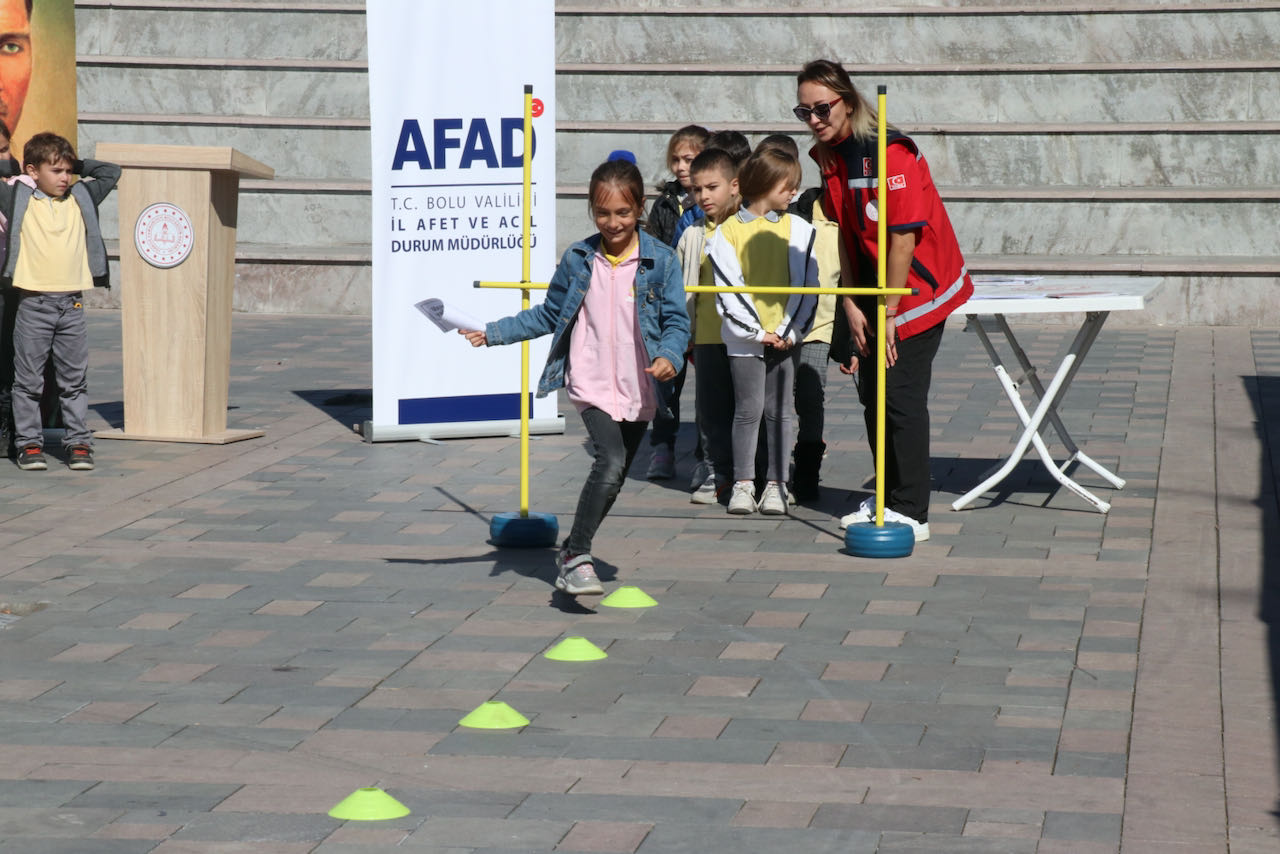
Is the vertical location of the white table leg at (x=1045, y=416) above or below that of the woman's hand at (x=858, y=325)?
below

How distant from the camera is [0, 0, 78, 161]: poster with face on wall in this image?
9.75m

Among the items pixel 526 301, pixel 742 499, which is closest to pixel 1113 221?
pixel 742 499

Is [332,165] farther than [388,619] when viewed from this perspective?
Yes

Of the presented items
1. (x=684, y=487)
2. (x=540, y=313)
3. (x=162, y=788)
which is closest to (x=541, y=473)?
(x=684, y=487)

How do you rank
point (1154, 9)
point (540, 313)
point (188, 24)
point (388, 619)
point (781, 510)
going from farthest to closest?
point (188, 24) → point (1154, 9) → point (781, 510) → point (540, 313) → point (388, 619)

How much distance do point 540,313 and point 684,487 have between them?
2391 mm

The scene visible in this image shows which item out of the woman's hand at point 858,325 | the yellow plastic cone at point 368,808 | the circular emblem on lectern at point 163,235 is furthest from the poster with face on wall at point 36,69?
the yellow plastic cone at point 368,808

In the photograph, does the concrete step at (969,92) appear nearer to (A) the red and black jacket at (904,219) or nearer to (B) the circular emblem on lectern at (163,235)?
(B) the circular emblem on lectern at (163,235)

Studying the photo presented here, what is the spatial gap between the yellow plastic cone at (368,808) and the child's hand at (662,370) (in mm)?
2306

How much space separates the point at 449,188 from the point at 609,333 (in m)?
3.65

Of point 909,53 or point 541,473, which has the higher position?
point 909,53

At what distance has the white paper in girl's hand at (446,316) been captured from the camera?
257 inches

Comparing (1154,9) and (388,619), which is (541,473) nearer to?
(388,619)

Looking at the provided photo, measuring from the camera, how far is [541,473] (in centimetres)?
927
